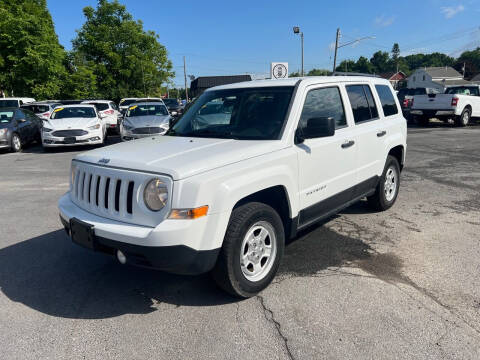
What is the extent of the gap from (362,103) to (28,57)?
2801 cm

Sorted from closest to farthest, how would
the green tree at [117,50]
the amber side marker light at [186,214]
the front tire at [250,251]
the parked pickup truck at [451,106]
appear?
1. the amber side marker light at [186,214]
2. the front tire at [250,251]
3. the parked pickup truck at [451,106]
4. the green tree at [117,50]

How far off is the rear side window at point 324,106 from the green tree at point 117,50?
153 ft

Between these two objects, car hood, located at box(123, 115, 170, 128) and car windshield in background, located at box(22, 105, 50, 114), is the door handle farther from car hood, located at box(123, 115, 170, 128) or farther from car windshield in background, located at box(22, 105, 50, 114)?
car windshield in background, located at box(22, 105, 50, 114)

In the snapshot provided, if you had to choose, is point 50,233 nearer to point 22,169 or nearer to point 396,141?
point 396,141

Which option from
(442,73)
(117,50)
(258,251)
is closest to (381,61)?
(442,73)

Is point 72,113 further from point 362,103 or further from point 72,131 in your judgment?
point 362,103

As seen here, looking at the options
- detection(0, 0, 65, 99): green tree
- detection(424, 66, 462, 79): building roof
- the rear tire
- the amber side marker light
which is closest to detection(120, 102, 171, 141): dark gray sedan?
the amber side marker light

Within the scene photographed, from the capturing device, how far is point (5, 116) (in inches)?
539

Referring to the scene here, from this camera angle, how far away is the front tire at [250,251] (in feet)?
9.93

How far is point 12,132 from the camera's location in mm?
13359

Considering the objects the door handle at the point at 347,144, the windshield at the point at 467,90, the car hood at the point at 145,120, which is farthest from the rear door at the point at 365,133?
the windshield at the point at 467,90

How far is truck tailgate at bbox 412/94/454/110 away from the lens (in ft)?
57.1

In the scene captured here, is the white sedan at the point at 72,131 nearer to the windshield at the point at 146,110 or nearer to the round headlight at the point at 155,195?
the windshield at the point at 146,110

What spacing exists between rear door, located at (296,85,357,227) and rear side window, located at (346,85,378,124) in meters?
0.22
